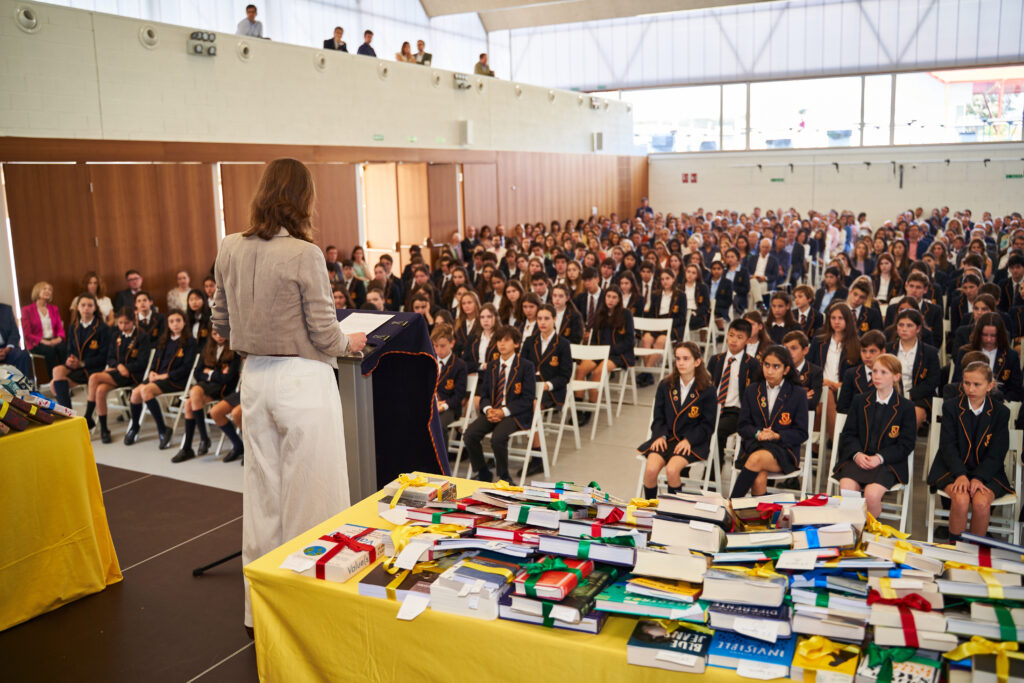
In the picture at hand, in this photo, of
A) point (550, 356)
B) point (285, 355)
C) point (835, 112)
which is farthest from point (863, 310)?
point (835, 112)

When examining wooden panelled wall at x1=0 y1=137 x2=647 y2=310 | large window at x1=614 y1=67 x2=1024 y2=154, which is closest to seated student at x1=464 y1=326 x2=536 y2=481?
wooden panelled wall at x1=0 y1=137 x2=647 y2=310

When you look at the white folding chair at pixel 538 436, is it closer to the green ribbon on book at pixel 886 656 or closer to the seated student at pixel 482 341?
the seated student at pixel 482 341

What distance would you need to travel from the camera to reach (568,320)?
905cm

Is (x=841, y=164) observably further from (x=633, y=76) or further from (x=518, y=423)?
(x=518, y=423)

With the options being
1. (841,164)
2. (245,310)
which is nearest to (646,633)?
(245,310)

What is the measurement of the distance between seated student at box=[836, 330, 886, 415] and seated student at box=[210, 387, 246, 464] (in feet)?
16.9

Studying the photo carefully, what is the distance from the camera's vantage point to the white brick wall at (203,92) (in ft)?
32.5

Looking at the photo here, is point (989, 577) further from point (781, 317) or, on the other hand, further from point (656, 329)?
point (656, 329)

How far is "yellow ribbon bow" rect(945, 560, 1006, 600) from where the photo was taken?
2137 millimetres

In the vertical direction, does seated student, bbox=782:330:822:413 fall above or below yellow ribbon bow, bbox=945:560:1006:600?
below

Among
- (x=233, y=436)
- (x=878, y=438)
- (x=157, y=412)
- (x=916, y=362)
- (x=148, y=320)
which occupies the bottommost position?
(x=233, y=436)

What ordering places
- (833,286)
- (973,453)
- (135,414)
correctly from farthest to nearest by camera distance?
(833,286) → (135,414) → (973,453)

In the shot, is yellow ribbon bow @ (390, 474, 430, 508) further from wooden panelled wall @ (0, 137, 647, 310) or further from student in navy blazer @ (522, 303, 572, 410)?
wooden panelled wall @ (0, 137, 647, 310)

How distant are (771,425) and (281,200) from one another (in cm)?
401
